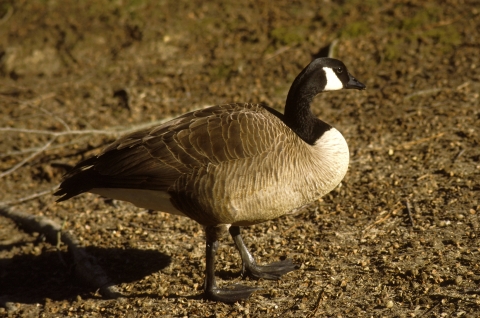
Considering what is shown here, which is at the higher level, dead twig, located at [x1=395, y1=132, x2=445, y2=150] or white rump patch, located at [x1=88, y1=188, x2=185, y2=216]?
dead twig, located at [x1=395, y1=132, x2=445, y2=150]

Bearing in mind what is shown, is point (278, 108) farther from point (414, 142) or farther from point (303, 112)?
point (303, 112)

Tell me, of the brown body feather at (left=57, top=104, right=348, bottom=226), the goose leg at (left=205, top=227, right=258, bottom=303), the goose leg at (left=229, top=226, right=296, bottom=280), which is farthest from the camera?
the goose leg at (left=229, top=226, right=296, bottom=280)

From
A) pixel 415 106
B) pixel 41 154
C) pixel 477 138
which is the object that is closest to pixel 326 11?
pixel 415 106

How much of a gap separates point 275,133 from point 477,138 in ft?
9.60

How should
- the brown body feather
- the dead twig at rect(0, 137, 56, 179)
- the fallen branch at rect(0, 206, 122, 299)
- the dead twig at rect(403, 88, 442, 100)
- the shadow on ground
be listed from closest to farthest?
1. the brown body feather
2. the fallen branch at rect(0, 206, 122, 299)
3. the shadow on ground
4. the dead twig at rect(0, 137, 56, 179)
5. the dead twig at rect(403, 88, 442, 100)

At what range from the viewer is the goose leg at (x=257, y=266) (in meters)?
4.94

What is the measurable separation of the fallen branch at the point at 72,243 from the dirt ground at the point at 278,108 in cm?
8

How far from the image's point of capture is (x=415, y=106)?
24.4 feet

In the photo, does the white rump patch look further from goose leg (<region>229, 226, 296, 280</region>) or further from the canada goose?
goose leg (<region>229, 226, 296, 280</region>)

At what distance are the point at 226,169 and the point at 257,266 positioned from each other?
3.41ft

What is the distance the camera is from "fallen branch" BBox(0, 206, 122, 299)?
205 inches

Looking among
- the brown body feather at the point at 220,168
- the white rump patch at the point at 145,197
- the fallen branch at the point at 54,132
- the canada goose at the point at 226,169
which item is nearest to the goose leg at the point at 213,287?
the canada goose at the point at 226,169

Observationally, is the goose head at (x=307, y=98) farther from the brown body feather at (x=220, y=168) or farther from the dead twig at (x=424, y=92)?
the dead twig at (x=424, y=92)

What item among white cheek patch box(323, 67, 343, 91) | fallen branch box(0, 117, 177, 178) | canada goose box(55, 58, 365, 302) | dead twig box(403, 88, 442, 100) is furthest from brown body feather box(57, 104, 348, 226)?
dead twig box(403, 88, 442, 100)
